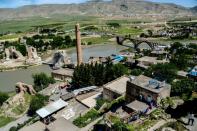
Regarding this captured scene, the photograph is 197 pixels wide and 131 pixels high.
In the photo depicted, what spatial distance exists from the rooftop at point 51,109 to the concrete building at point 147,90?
9.03m

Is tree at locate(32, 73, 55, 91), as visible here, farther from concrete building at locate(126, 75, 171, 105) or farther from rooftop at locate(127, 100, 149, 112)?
rooftop at locate(127, 100, 149, 112)

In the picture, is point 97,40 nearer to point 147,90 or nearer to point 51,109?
point 51,109

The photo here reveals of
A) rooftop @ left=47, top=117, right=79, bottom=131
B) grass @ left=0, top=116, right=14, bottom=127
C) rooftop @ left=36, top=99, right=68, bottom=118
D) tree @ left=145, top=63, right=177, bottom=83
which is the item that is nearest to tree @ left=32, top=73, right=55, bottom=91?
grass @ left=0, top=116, right=14, bottom=127

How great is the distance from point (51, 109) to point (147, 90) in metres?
12.7

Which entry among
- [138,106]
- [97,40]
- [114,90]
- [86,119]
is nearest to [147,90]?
[138,106]

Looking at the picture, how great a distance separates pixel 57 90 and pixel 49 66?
25078mm

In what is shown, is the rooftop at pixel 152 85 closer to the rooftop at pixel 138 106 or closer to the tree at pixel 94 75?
the rooftop at pixel 138 106

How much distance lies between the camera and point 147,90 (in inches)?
872

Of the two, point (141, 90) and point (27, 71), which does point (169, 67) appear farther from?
point (27, 71)

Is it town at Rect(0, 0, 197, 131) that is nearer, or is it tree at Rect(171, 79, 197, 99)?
town at Rect(0, 0, 197, 131)

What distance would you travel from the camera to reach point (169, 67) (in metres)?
39.9

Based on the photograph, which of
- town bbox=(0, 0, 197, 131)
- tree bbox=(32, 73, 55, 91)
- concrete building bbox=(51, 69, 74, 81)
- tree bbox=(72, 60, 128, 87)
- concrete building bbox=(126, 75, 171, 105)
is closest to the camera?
town bbox=(0, 0, 197, 131)

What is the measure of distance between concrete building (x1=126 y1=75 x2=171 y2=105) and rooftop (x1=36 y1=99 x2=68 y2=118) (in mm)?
9026

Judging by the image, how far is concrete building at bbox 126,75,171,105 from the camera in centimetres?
2160
